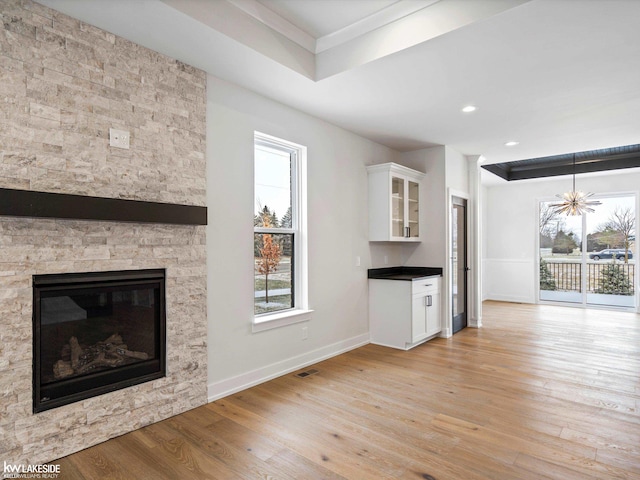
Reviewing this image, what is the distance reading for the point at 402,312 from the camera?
15.3 feet

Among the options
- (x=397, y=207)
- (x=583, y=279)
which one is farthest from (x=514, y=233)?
(x=397, y=207)

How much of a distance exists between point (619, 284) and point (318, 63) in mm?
7526

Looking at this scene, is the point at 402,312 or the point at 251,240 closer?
the point at 251,240

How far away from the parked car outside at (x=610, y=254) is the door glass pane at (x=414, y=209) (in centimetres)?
461

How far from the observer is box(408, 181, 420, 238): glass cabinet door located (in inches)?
211

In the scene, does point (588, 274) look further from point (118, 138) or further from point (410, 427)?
point (118, 138)

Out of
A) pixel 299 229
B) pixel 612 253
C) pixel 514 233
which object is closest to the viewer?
pixel 299 229

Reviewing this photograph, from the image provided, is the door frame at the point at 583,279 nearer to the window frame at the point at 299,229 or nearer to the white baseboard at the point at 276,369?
the white baseboard at the point at 276,369

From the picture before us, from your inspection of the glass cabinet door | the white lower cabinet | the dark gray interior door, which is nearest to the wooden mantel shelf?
the white lower cabinet

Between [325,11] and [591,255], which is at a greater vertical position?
[325,11]

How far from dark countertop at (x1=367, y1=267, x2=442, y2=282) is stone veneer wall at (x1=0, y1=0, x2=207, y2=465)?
2.59 metres

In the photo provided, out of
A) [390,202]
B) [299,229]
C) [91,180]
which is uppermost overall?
[390,202]

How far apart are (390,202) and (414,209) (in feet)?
2.61
